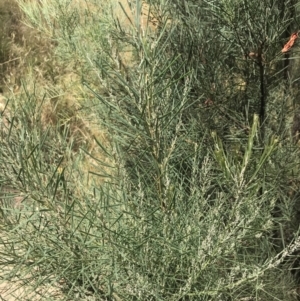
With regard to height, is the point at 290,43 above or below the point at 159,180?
above

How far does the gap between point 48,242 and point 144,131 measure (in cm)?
33

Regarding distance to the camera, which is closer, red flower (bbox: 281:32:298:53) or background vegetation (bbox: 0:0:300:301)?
background vegetation (bbox: 0:0:300:301)

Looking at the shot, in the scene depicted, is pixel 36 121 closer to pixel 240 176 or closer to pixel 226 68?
pixel 240 176

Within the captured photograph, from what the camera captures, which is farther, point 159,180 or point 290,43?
point 290,43

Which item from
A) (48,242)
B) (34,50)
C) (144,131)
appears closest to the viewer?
(144,131)

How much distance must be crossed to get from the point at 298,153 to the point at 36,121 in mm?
938

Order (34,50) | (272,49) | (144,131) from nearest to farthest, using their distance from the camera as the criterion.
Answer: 1. (144,131)
2. (272,49)
3. (34,50)

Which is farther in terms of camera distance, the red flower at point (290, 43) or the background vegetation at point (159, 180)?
the red flower at point (290, 43)

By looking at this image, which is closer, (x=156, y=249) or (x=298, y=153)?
(x=156, y=249)

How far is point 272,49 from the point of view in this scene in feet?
4.65

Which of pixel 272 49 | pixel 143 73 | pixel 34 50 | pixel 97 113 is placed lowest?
pixel 34 50

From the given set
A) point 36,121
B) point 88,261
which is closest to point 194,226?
point 88,261

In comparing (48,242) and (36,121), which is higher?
(36,121)

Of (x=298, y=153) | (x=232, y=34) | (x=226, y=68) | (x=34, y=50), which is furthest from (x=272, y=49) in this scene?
(x=34, y=50)
